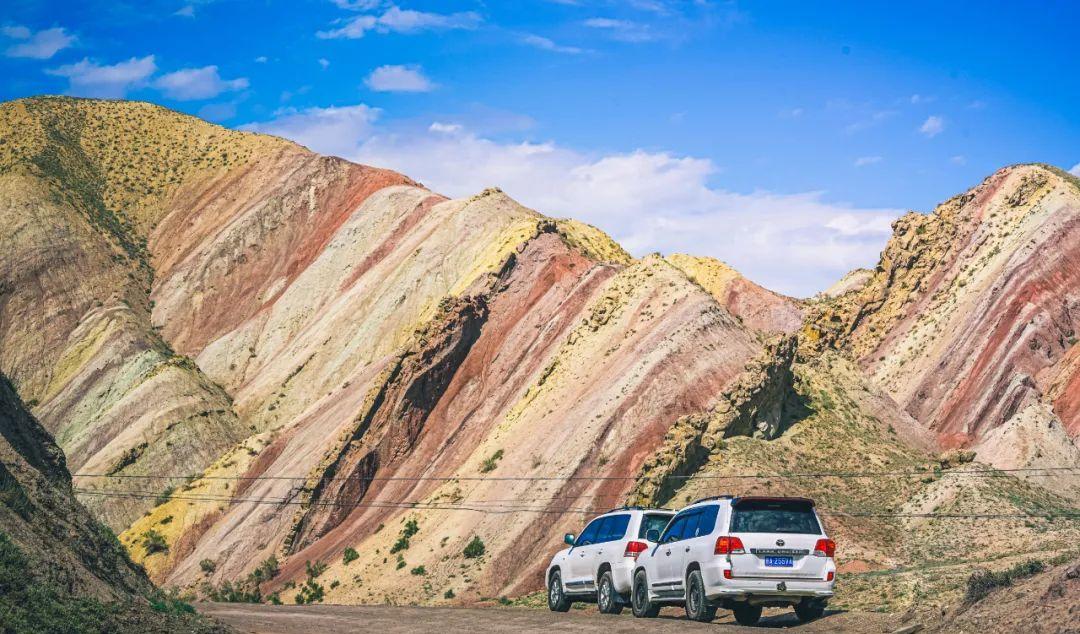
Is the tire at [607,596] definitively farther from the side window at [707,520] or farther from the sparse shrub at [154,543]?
the sparse shrub at [154,543]

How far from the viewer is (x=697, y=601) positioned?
63.1 ft

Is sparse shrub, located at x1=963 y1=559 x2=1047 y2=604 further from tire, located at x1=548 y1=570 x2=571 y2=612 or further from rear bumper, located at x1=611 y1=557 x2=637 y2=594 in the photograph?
tire, located at x1=548 y1=570 x2=571 y2=612

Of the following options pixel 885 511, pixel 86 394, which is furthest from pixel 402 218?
pixel 885 511

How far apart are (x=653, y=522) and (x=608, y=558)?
44.7 inches

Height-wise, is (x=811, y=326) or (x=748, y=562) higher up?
(x=811, y=326)

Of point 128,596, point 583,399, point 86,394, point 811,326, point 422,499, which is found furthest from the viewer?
point 86,394

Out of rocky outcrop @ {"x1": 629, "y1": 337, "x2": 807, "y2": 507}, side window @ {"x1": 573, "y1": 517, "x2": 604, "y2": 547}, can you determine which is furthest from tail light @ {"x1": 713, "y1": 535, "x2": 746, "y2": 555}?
rocky outcrop @ {"x1": 629, "y1": 337, "x2": 807, "y2": 507}

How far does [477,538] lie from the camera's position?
37.0 m

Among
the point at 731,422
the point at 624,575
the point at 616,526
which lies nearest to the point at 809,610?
the point at 624,575

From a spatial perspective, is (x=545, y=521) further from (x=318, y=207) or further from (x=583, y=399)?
(x=318, y=207)

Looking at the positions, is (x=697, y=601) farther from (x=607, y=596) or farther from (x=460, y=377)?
(x=460, y=377)

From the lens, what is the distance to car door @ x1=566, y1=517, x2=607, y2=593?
933 inches

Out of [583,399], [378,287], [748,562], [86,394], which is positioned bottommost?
[748,562]

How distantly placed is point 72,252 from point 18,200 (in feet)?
20.4
